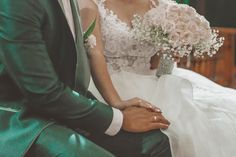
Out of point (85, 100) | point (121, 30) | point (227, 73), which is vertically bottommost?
point (227, 73)

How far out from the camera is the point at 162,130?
1701mm

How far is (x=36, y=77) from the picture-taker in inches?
56.2

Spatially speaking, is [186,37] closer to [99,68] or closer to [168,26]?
[168,26]

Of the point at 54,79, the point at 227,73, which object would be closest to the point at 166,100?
the point at 54,79

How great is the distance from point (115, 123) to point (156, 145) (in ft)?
0.53

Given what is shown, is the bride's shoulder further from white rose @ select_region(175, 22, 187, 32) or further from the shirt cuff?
the shirt cuff

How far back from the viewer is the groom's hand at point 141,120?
1.61 m

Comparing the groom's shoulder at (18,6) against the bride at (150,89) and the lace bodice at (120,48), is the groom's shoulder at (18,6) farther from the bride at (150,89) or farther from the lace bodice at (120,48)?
the lace bodice at (120,48)

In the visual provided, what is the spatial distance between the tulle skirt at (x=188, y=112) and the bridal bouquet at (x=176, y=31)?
0.13 m

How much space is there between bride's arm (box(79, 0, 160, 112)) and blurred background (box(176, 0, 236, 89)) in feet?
4.55

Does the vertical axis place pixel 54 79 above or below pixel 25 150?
above

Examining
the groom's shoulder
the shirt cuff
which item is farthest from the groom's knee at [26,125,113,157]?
the groom's shoulder

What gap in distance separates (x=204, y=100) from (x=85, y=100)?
759mm

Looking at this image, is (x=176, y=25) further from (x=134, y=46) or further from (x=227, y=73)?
(x=227, y=73)
